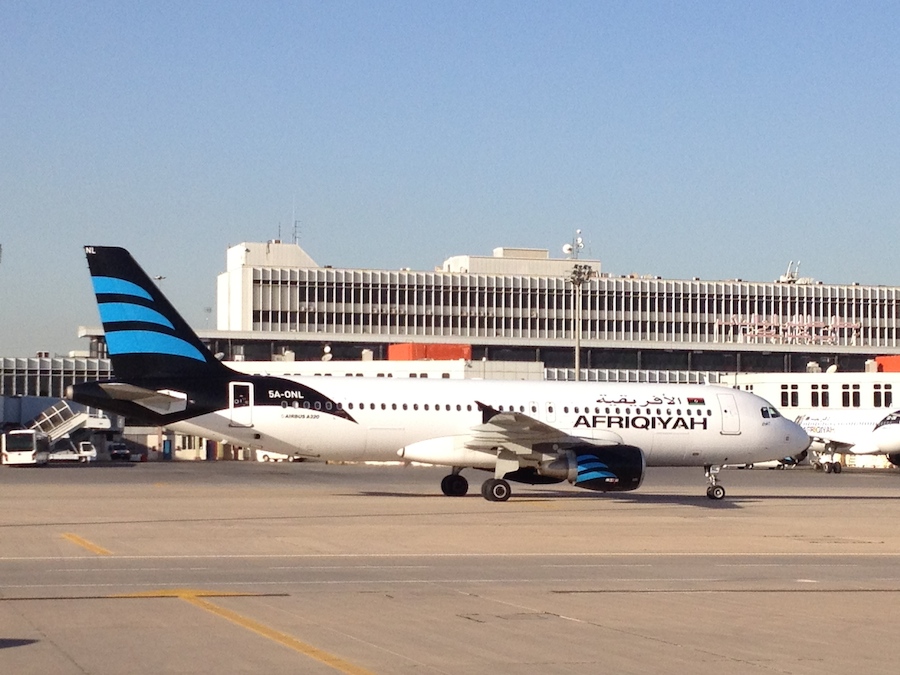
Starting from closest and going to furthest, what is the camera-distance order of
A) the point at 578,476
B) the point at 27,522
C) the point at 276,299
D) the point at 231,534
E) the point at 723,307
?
the point at 231,534 < the point at 27,522 < the point at 578,476 < the point at 276,299 < the point at 723,307

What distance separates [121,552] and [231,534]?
4.13 meters

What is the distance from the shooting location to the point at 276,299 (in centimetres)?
13838

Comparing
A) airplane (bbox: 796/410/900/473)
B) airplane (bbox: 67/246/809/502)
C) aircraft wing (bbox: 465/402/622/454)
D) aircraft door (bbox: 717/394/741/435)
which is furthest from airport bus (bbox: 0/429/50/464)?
aircraft door (bbox: 717/394/741/435)

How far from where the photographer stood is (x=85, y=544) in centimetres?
2509

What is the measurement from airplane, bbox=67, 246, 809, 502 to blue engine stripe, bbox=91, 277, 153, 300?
0.03 meters

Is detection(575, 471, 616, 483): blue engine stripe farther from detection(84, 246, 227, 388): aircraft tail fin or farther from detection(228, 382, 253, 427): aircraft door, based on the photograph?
detection(84, 246, 227, 388): aircraft tail fin

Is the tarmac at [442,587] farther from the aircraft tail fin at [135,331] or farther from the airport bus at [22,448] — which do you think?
the airport bus at [22,448]

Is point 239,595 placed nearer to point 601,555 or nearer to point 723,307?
point 601,555

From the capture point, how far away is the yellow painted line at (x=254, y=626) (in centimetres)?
1264

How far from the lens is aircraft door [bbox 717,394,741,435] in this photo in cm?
4331

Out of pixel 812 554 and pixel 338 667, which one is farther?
pixel 812 554

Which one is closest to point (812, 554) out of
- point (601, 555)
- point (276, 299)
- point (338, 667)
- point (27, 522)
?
point (601, 555)

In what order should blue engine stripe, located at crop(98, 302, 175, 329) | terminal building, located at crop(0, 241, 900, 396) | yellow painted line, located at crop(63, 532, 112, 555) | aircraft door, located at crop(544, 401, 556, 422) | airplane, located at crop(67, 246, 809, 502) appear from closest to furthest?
1. yellow painted line, located at crop(63, 532, 112, 555)
2. airplane, located at crop(67, 246, 809, 502)
3. blue engine stripe, located at crop(98, 302, 175, 329)
4. aircraft door, located at crop(544, 401, 556, 422)
5. terminal building, located at crop(0, 241, 900, 396)

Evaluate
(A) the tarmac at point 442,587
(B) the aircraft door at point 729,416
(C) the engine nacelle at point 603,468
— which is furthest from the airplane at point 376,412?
(A) the tarmac at point 442,587
